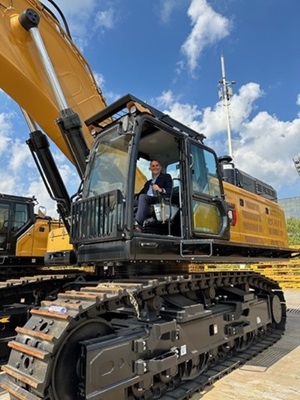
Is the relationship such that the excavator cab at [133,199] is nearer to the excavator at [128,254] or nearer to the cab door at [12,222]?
the excavator at [128,254]

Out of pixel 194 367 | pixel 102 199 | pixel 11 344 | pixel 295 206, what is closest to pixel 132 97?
pixel 102 199

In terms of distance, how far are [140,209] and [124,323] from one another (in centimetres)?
131

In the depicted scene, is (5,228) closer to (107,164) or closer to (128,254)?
(107,164)

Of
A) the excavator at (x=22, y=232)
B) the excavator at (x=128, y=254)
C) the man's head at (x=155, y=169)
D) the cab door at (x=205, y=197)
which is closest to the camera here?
the excavator at (x=128, y=254)

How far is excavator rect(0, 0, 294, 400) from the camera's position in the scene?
3.17m

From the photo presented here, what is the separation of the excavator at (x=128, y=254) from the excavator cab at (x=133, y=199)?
0.02 m

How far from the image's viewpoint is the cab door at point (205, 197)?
179 inches

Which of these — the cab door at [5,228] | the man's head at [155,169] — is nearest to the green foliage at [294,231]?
the cab door at [5,228]

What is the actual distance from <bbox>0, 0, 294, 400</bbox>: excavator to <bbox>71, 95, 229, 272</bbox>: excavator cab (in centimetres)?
2

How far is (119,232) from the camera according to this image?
3.66 metres

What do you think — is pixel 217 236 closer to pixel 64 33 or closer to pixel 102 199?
pixel 102 199

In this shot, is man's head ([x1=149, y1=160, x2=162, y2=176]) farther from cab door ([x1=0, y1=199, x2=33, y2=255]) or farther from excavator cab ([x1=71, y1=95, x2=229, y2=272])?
cab door ([x1=0, y1=199, x2=33, y2=255])

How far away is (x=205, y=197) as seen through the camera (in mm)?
4746

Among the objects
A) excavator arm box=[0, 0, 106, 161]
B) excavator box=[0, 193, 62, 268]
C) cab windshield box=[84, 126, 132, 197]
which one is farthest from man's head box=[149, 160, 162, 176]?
excavator box=[0, 193, 62, 268]
